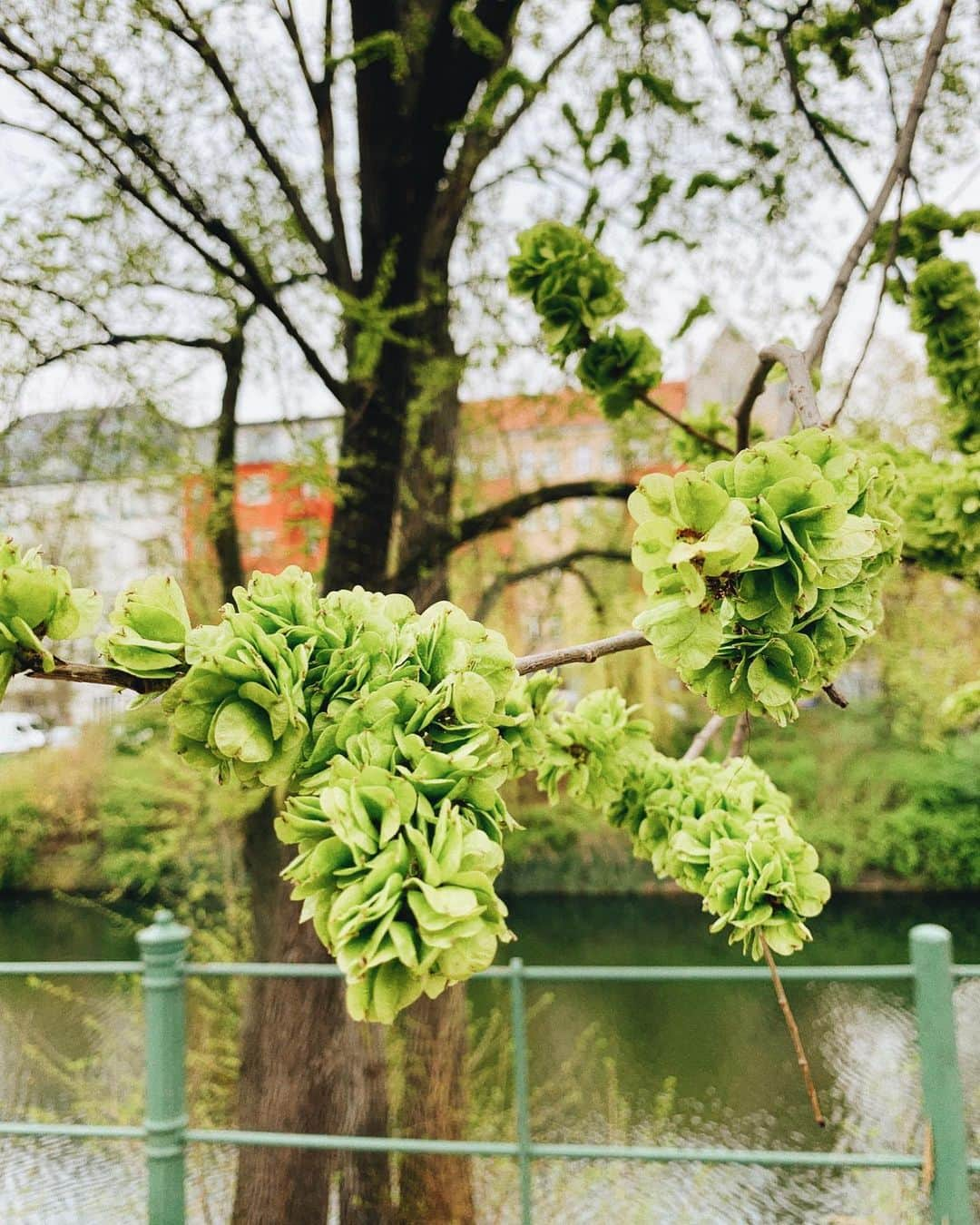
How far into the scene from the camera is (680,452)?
2324mm

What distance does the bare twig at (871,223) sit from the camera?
1503 mm

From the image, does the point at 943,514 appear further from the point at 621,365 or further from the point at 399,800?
the point at 399,800

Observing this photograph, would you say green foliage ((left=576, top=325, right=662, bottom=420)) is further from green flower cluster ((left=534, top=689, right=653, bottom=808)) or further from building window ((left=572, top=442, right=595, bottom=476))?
building window ((left=572, top=442, right=595, bottom=476))

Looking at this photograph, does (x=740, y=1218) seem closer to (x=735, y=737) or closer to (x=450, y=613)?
(x=735, y=737)

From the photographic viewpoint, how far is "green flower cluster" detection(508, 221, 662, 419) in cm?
182

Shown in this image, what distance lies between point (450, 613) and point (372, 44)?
10.5ft

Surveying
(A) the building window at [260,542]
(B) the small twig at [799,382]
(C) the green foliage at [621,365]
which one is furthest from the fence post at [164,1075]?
(A) the building window at [260,542]

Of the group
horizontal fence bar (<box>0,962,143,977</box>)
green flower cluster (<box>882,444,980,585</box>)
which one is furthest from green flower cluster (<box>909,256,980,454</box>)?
horizontal fence bar (<box>0,962,143,977</box>)

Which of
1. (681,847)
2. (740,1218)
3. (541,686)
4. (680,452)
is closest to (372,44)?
(680,452)

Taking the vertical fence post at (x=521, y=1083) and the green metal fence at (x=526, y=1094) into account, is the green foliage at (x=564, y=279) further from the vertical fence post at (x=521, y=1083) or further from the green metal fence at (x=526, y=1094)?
the vertical fence post at (x=521, y=1083)

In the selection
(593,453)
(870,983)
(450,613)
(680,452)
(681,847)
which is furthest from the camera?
(870,983)

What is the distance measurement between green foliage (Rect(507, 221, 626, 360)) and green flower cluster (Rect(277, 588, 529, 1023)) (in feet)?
3.77

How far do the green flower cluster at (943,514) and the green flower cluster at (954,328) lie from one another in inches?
12.4

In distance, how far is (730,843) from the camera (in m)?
1.28
